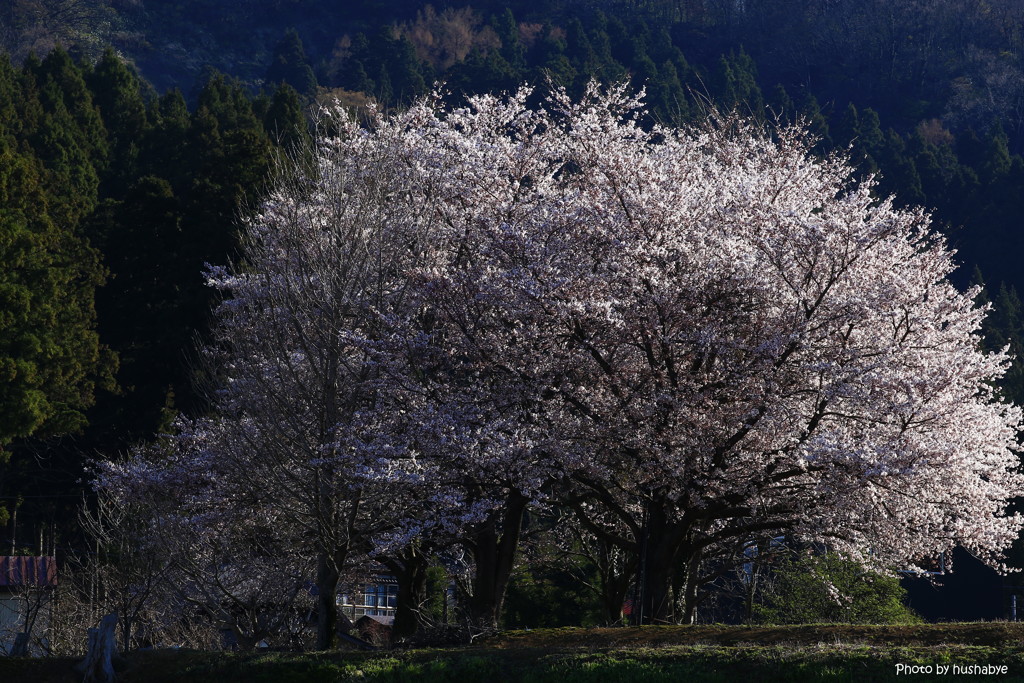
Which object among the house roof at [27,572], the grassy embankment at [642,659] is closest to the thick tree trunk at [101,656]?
A: the grassy embankment at [642,659]

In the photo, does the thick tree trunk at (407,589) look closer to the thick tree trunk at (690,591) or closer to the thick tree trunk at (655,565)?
the thick tree trunk at (655,565)

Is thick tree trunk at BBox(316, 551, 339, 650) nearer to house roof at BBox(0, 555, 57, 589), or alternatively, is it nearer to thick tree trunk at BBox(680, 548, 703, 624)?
house roof at BBox(0, 555, 57, 589)

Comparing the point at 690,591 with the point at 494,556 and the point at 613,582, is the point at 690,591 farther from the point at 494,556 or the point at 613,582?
the point at 494,556

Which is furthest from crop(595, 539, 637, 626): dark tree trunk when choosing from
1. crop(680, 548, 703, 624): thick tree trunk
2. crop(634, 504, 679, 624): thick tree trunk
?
crop(634, 504, 679, 624): thick tree trunk

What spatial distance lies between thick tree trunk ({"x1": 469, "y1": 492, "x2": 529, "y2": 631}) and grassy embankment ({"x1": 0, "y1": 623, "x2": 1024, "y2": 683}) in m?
1.90

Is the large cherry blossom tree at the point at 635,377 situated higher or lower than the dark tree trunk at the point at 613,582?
higher

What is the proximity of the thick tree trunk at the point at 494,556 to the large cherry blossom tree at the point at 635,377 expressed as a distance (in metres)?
0.06

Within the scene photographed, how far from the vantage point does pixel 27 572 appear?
23.2 m

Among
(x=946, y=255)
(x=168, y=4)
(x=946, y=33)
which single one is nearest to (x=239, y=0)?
(x=168, y=4)

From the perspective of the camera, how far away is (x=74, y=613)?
2234 centimetres

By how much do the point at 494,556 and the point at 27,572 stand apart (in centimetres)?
1007

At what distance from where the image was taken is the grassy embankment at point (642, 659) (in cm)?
1239

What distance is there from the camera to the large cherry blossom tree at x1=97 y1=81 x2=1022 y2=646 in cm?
1611

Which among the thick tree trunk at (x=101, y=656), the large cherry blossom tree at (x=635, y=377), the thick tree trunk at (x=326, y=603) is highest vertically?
the large cherry blossom tree at (x=635, y=377)
